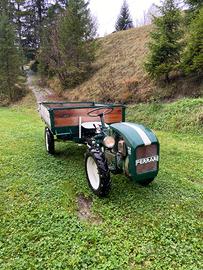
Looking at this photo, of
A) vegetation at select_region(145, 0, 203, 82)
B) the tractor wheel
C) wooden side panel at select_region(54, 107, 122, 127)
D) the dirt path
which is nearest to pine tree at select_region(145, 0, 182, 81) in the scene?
vegetation at select_region(145, 0, 203, 82)

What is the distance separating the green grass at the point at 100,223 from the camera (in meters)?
2.48

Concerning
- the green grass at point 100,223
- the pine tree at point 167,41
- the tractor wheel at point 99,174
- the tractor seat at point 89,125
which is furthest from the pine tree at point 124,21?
the tractor wheel at point 99,174

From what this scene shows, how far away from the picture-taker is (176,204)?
338 cm

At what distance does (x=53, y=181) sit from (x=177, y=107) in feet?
19.4

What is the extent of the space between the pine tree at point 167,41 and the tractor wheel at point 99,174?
7486 mm

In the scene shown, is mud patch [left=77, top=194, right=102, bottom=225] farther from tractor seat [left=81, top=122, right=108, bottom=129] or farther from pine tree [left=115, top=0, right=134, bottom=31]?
pine tree [left=115, top=0, right=134, bottom=31]

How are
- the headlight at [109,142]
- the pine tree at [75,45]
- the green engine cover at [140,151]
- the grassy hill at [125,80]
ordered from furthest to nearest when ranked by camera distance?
the pine tree at [75,45], the grassy hill at [125,80], the headlight at [109,142], the green engine cover at [140,151]

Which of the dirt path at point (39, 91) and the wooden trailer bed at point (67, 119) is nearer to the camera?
the wooden trailer bed at point (67, 119)

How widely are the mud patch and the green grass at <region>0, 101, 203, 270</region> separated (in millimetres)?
52

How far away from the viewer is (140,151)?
3.14 meters

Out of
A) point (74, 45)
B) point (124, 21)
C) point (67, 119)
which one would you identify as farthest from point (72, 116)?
point (124, 21)

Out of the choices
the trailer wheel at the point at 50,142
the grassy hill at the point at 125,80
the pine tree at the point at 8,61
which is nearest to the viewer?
the trailer wheel at the point at 50,142

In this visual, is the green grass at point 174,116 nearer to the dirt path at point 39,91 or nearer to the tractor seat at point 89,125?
the tractor seat at point 89,125

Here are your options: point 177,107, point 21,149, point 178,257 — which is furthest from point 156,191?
point 177,107
